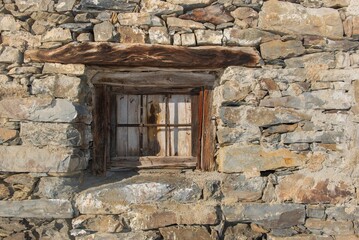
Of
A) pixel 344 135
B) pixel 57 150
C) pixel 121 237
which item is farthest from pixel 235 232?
pixel 57 150

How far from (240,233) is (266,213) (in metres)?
0.25

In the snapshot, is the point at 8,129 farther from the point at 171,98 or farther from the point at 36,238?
the point at 171,98

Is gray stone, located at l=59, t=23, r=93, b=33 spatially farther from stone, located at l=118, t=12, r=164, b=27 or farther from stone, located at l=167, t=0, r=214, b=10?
stone, located at l=167, t=0, r=214, b=10

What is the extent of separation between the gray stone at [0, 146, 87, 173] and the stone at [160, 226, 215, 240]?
2.86 feet

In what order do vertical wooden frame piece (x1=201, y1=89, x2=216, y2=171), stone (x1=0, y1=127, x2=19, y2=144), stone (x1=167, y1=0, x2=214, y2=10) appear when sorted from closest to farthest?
stone (x1=0, y1=127, x2=19, y2=144)
stone (x1=167, y1=0, x2=214, y2=10)
vertical wooden frame piece (x1=201, y1=89, x2=216, y2=171)

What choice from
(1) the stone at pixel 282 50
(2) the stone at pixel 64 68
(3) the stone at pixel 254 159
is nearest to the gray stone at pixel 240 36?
(1) the stone at pixel 282 50

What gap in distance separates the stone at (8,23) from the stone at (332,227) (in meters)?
2.67

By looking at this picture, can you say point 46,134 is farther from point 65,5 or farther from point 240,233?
point 240,233

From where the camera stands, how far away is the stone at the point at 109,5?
2501mm

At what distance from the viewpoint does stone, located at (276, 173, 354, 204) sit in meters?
2.57

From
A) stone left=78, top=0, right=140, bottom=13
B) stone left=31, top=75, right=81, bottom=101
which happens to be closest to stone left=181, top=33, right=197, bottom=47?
stone left=78, top=0, right=140, bottom=13

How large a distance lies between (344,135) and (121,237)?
183 centimetres

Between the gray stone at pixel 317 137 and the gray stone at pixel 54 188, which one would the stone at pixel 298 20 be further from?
the gray stone at pixel 54 188


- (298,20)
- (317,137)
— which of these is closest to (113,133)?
(317,137)
